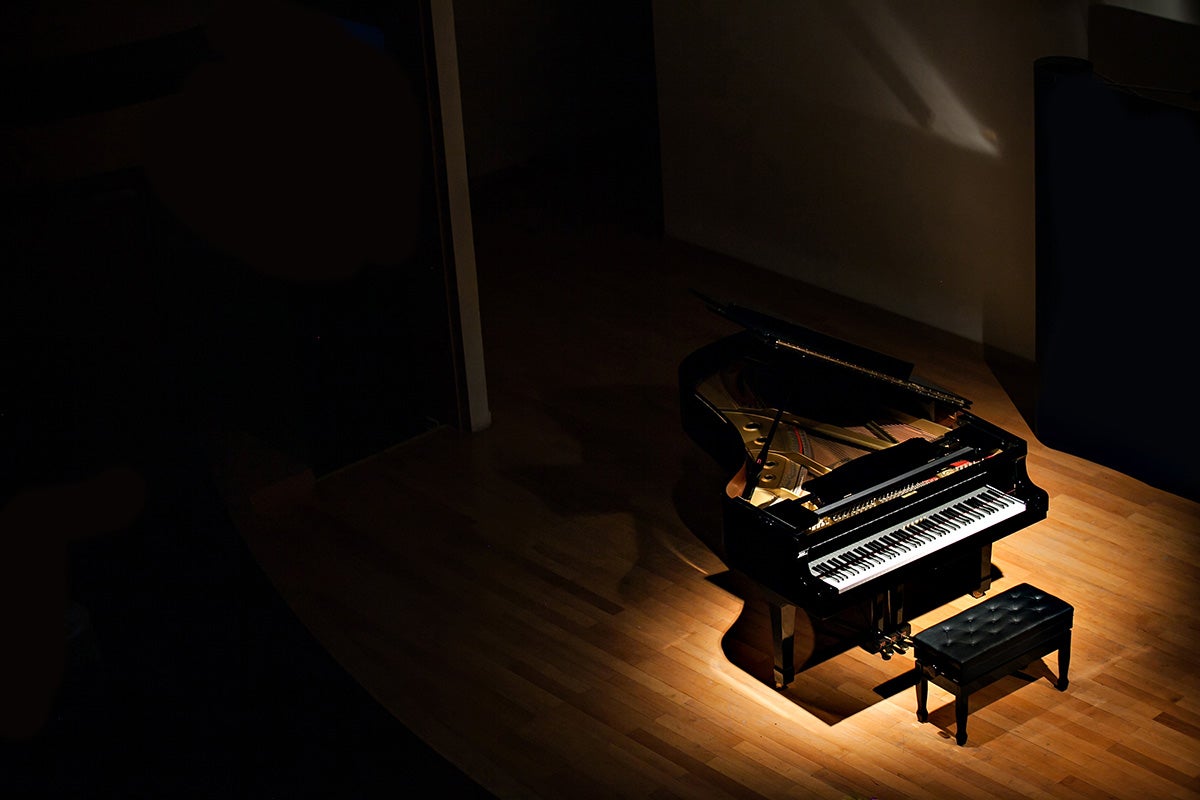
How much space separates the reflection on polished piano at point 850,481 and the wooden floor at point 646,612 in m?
0.38

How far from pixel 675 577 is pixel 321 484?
188 centimetres

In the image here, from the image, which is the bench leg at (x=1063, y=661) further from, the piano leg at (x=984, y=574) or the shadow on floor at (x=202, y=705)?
the shadow on floor at (x=202, y=705)

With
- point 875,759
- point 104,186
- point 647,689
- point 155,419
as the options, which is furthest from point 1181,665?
point 104,186

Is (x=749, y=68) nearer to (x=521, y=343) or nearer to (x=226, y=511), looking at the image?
(x=521, y=343)

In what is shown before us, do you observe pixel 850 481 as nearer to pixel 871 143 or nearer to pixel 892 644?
pixel 892 644

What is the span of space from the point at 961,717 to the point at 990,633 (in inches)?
12.2

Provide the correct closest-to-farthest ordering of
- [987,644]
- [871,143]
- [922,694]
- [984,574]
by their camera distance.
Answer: [987,644], [922,694], [984,574], [871,143]

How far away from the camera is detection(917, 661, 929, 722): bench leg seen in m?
5.55

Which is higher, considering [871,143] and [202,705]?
[871,143]

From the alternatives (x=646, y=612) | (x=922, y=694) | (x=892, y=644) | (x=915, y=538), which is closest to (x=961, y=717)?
(x=922, y=694)

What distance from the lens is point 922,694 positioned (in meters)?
5.57

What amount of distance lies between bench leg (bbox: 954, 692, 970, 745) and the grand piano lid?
3.78ft

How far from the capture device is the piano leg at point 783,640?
5656 millimetres

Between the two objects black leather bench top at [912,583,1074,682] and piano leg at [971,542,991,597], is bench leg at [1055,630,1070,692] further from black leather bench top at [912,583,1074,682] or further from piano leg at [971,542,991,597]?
piano leg at [971,542,991,597]
